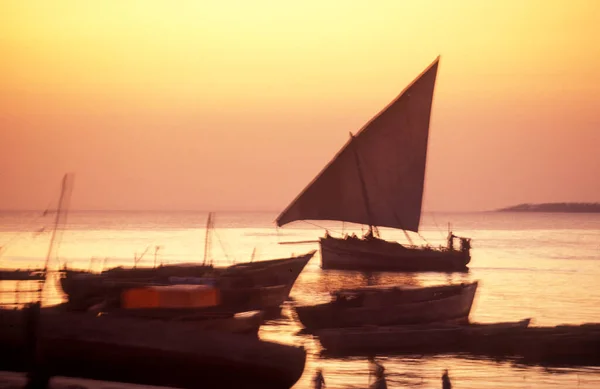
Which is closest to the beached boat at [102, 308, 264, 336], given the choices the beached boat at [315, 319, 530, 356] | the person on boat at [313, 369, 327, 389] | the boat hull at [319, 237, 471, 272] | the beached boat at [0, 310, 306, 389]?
the person on boat at [313, 369, 327, 389]

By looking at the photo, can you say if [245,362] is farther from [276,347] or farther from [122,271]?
[122,271]

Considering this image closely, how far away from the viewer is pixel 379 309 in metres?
Answer: 21.4

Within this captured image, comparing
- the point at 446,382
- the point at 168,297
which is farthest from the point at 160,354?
the point at 446,382

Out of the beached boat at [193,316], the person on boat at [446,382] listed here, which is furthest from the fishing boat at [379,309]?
the beached boat at [193,316]

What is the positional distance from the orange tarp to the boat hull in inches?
1312

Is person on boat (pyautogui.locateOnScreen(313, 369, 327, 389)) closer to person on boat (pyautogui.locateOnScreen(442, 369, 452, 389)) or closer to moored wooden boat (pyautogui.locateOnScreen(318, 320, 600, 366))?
moored wooden boat (pyautogui.locateOnScreen(318, 320, 600, 366))

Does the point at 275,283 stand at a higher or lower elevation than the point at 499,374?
higher

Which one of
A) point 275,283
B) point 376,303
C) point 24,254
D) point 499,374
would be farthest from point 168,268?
point 24,254

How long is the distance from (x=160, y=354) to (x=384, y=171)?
33735 mm

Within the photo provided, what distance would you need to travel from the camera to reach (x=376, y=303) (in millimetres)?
21688

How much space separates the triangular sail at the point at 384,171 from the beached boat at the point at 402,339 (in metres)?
23.6

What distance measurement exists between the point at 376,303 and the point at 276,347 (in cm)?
975

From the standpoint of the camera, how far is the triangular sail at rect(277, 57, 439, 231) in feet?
145

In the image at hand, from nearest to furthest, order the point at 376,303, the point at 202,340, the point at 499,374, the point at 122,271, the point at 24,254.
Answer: the point at 202,340
the point at 499,374
the point at 376,303
the point at 122,271
the point at 24,254
